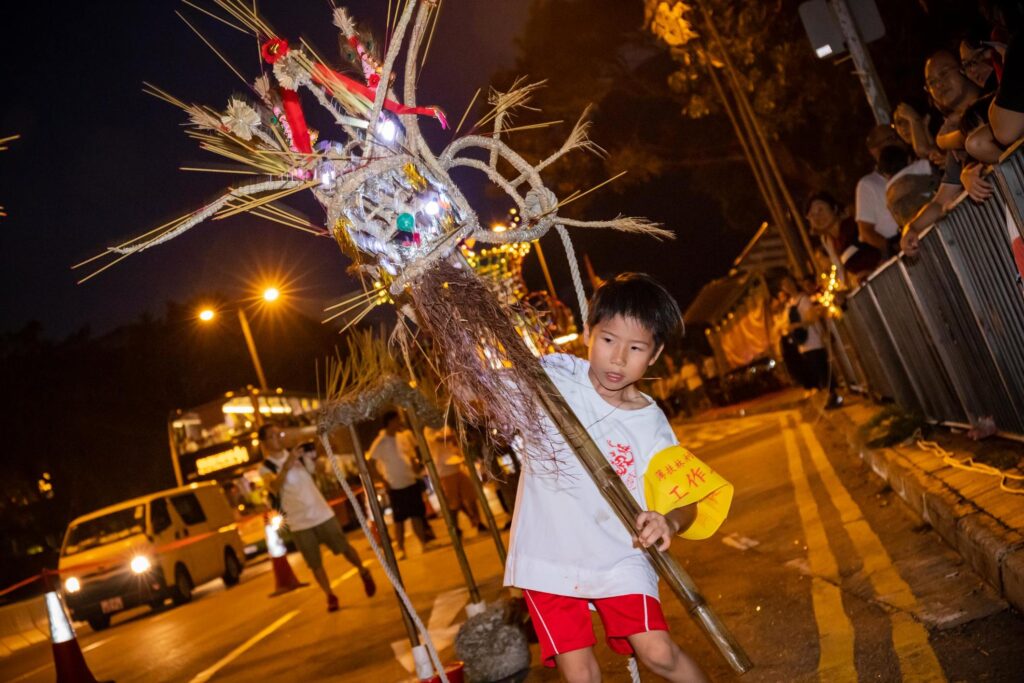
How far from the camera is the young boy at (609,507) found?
3055 mm

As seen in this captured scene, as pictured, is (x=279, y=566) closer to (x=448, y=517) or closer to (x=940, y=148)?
(x=448, y=517)

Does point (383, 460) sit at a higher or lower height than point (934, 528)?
higher

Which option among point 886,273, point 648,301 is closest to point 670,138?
point 886,273

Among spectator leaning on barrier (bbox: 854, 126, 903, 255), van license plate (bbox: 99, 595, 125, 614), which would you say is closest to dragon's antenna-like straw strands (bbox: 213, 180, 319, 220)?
spectator leaning on barrier (bbox: 854, 126, 903, 255)

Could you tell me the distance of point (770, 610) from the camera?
493cm

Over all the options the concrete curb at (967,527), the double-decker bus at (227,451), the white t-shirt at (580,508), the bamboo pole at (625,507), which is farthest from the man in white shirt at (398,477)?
the double-decker bus at (227,451)

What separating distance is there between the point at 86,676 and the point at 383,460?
5125mm

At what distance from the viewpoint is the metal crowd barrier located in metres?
4.85

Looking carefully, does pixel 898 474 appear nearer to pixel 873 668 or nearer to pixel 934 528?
pixel 934 528

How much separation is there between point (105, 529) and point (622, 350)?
1612 cm

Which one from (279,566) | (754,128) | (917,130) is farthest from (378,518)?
(754,128)

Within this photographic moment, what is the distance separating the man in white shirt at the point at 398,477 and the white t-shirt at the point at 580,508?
9.55m

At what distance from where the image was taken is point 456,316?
9.68 feet

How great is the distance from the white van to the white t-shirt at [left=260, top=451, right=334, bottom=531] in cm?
727
